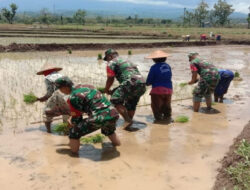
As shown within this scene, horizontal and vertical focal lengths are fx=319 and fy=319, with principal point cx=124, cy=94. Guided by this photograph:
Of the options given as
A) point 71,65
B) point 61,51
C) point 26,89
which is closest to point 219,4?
point 61,51

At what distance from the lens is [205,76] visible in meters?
6.44

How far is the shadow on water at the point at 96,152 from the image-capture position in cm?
433

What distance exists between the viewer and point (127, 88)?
213 inches

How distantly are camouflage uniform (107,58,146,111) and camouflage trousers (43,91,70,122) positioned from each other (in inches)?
33.8

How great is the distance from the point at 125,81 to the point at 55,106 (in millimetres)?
1234

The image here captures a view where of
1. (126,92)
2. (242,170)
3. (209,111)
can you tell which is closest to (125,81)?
(126,92)

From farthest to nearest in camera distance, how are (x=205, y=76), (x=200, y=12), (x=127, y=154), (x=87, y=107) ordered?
(x=200, y=12) < (x=205, y=76) < (x=127, y=154) < (x=87, y=107)

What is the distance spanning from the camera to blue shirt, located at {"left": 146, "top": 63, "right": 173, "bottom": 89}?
5.84 meters

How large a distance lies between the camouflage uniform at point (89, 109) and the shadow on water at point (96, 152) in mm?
311

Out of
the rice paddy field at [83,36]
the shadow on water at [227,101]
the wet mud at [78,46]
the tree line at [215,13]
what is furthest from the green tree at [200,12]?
the shadow on water at [227,101]

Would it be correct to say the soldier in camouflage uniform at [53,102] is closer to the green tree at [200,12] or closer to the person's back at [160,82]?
the person's back at [160,82]

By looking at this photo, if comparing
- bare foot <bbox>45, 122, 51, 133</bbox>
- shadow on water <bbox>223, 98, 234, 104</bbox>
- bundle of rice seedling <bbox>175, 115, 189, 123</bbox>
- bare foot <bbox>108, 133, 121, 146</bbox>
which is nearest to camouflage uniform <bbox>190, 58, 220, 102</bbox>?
bundle of rice seedling <bbox>175, 115, 189, 123</bbox>

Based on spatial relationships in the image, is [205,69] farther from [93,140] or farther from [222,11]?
[222,11]

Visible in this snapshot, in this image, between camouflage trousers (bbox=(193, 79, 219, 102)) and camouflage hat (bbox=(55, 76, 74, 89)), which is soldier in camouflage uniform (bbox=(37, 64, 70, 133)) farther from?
camouflage trousers (bbox=(193, 79, 219, 102))
